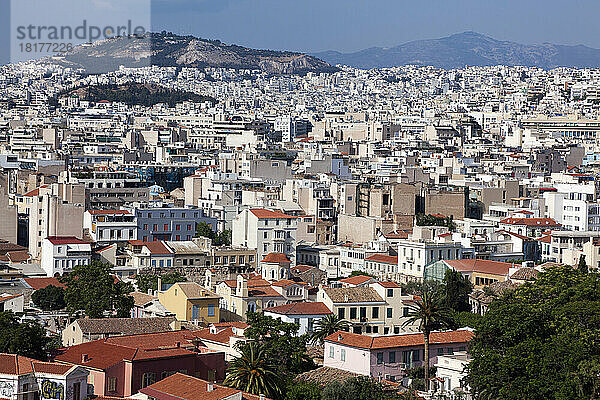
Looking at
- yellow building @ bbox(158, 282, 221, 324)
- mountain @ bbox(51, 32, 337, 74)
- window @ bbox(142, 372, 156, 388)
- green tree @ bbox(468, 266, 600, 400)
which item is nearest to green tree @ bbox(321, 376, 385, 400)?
green tree @ bbox(468, 266, 600, 400)

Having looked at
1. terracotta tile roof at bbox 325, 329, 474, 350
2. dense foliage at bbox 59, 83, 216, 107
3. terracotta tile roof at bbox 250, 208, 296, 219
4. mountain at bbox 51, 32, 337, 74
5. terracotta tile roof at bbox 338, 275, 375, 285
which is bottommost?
terracotta tile roof at bbox 325, 329, 474, 350

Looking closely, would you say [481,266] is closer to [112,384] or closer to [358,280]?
[358,280]

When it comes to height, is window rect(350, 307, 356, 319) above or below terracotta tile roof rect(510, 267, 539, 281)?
below

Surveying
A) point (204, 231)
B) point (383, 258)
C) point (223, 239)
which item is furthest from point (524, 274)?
point (204, 231)

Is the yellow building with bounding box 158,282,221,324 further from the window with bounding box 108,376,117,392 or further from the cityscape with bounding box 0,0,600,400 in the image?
the window with bounding box 108,376,117,392

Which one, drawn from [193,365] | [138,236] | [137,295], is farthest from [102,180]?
[193,365]
